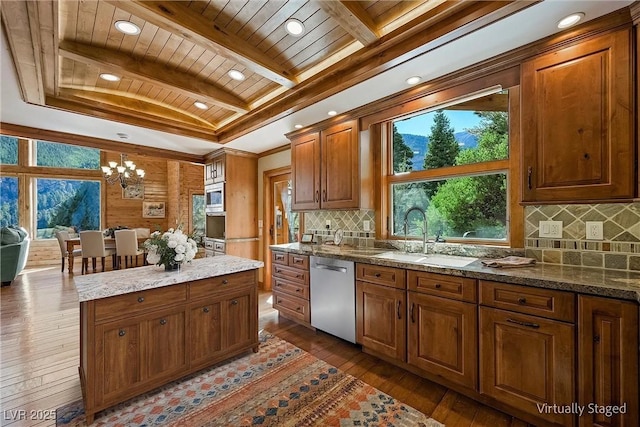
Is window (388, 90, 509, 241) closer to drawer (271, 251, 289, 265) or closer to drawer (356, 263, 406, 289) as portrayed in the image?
drawer (356, 263, 406, 289)

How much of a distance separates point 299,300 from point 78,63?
3.22 meters

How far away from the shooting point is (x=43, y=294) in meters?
4.62

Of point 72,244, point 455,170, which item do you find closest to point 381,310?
point 455,170

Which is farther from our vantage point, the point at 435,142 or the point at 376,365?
Answer: the point at 435,142

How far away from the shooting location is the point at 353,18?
5.72ft

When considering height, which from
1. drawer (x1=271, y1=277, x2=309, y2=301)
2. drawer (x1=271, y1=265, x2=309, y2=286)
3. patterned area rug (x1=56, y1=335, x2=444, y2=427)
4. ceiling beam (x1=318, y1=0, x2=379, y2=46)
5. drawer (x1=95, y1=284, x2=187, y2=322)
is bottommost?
patterned area rug (x1=56, y1=335, x2=444, y2=427)

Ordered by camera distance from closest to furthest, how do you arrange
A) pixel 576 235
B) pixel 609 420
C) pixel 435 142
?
pixel 609 420 < pixel 576 235 < pixel 435 142

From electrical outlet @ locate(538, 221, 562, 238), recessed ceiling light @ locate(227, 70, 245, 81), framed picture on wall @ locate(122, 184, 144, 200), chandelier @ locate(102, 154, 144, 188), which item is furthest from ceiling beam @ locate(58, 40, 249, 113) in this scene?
framed picture on wall @ locate(122, 184, 144, 200)

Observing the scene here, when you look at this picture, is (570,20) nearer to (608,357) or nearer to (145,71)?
(608,357)

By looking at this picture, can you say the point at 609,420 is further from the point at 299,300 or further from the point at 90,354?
the point at 90,354

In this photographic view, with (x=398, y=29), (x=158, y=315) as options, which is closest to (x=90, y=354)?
(x=158, y=315)

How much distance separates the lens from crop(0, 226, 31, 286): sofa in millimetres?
4977

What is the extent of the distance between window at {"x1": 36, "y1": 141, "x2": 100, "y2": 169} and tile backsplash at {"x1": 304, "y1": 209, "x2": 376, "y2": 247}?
772 cm

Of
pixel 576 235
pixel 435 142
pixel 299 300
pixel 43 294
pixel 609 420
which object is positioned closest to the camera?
pixel 609 420
